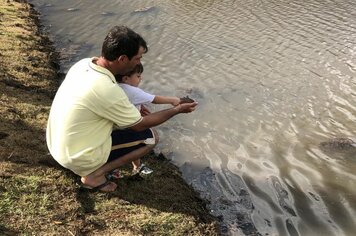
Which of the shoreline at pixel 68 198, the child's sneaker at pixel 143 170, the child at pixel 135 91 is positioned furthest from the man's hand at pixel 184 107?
the child's sneaker at pixel 143 170

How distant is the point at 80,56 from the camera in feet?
41.9

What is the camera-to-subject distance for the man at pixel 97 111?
4.55m

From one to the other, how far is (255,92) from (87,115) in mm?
6250

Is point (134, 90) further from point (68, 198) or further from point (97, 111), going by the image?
point (68, 198)

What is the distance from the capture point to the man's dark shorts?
5.12m

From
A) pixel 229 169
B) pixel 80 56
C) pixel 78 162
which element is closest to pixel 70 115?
pixel 78 162

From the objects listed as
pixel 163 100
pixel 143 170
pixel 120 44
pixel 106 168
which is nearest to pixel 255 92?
pixel 143 170

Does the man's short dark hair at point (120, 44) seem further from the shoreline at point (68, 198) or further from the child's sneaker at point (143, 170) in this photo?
the child's sneaker at point (143, 170)

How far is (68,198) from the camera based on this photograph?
510cm

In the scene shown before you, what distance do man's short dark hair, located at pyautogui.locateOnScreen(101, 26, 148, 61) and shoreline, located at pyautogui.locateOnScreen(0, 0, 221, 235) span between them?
1.83 meters

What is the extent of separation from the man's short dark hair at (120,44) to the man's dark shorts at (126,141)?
3.23ft

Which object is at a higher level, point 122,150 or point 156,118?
point 156,118

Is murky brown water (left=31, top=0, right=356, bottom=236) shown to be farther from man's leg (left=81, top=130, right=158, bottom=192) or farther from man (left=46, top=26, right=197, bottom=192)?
man (left=46, top=26, right=197, bottom=192)

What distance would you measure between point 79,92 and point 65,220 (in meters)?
1.46
